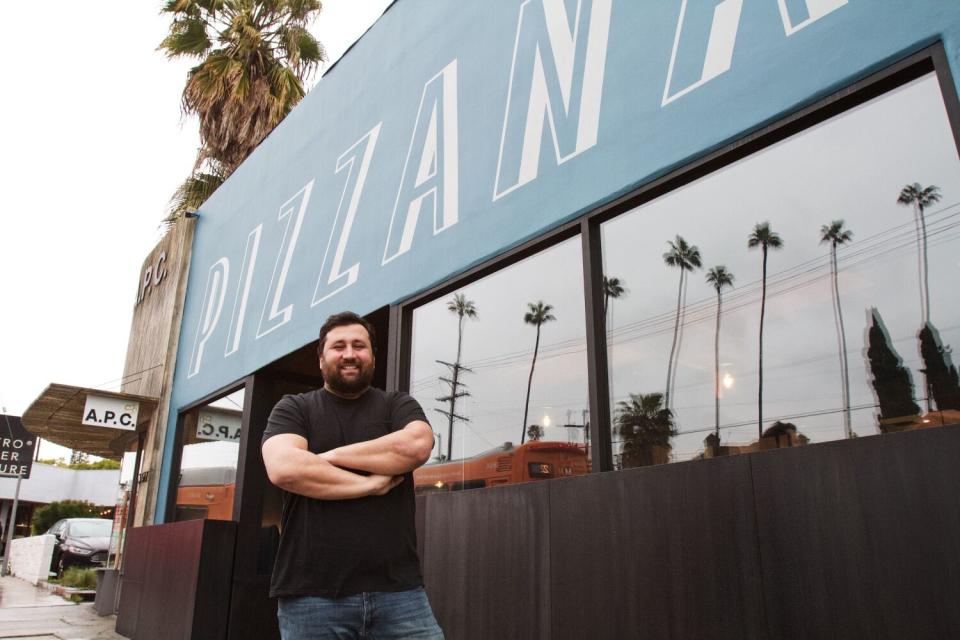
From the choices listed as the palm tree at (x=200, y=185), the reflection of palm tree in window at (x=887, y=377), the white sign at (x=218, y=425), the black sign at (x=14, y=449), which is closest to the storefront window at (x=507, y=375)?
the reflection of palm tree in window at (x=887, y=377)

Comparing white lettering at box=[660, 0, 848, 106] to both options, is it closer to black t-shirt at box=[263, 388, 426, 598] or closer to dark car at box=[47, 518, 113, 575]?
black t-shirt at box=[263, 388, 426, 598]

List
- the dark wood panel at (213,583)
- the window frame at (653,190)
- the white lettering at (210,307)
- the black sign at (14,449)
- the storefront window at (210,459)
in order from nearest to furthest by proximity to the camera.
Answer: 1. the window frame at (653,190)
2. the dark wood panel at (213,583)
3. the storefront window at (210,459)
4. the white lettering at (210,307)
5. the black sign at (14,449)

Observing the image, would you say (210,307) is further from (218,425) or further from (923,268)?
(923,268)

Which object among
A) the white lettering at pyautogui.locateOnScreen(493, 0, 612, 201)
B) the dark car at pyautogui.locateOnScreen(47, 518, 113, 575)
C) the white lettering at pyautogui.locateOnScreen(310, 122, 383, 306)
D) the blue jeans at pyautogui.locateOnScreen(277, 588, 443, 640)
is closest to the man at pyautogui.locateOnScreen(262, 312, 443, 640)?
the blue jeans at pyautogui.locateOnScreen(277, 588, 443, 640)

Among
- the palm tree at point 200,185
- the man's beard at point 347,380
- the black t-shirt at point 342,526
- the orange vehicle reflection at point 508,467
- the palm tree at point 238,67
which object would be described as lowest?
the black t-shirt at point 342,526

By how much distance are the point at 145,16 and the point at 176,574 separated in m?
10.5

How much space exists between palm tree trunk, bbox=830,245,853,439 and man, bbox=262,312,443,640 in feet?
5.48

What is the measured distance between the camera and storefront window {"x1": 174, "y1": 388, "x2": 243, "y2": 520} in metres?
7.76

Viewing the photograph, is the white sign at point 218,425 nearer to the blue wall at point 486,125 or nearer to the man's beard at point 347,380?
the blue wall at point 486,125

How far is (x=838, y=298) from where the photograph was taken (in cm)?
288

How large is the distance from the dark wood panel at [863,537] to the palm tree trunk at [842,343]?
0.48 m

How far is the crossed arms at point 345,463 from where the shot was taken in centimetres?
196

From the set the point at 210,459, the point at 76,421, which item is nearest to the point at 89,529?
the point at 76,421

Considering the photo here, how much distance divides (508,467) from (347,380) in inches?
87.1
